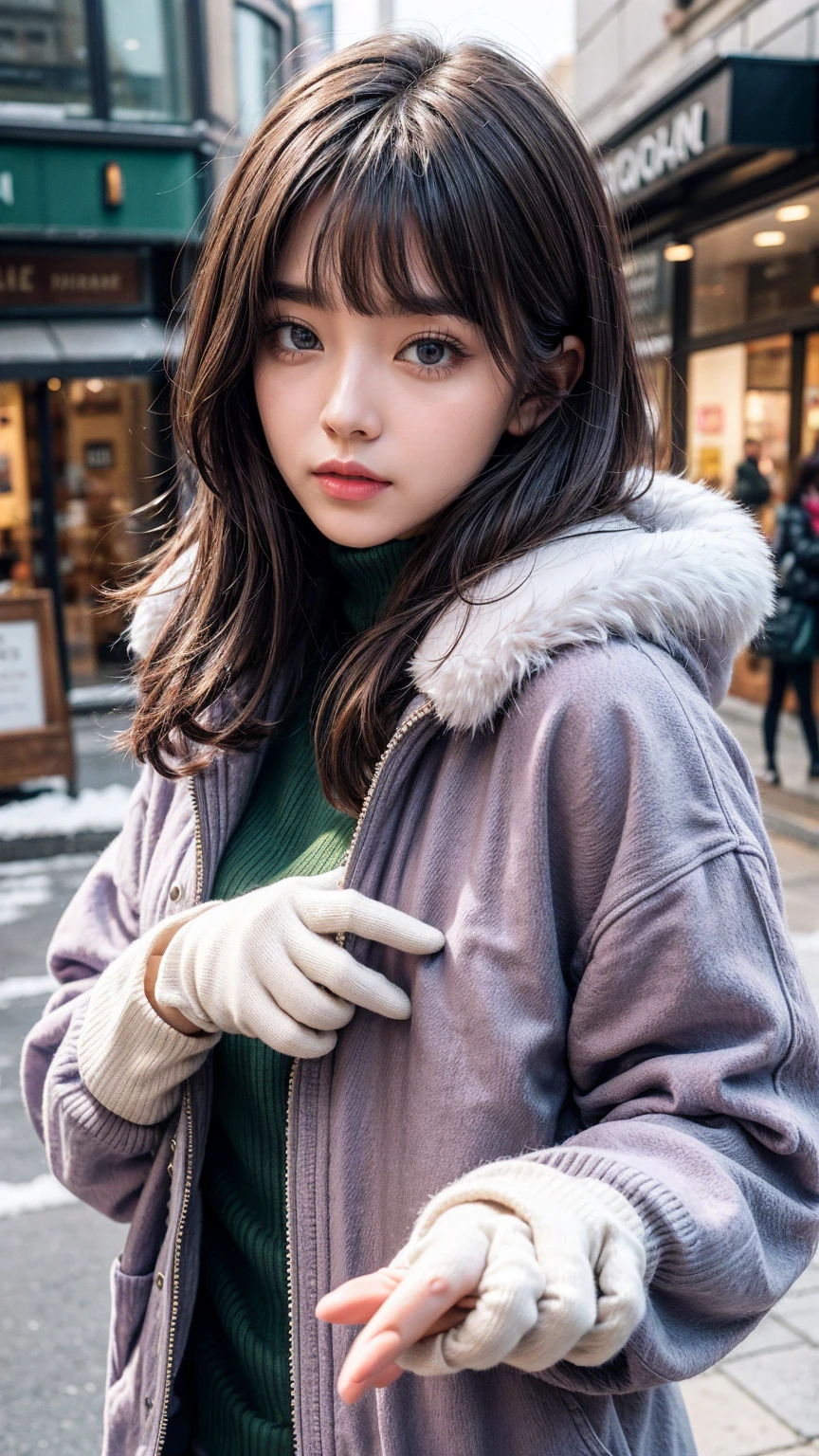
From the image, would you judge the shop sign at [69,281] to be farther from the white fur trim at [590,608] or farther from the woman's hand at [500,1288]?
the woman's hand at [500,1288]

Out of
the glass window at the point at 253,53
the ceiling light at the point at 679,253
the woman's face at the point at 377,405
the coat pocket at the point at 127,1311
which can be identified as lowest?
the coat pocket at the point at 127,1311

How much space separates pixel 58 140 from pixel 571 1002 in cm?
970

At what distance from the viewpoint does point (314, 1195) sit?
112cm

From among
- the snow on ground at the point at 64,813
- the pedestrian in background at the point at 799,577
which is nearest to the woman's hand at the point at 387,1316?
the snow on ground at the point at 64,813

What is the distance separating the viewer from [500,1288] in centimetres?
78

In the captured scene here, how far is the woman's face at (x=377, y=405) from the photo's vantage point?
1.12 metres

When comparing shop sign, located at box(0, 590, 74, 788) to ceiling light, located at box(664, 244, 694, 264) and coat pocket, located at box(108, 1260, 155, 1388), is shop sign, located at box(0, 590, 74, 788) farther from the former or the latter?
coat pocket, located at box(108, 1260, 155, 1388)

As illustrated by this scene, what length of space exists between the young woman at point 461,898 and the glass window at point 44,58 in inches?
367

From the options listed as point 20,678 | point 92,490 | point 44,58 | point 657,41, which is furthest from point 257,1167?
point 657,41

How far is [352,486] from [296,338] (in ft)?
0.52

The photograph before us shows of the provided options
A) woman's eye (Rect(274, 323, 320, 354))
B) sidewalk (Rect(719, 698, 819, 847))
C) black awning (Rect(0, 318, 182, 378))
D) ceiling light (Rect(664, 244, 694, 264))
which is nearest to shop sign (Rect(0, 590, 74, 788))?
black awning (Rect(0, 318, 182, 378))

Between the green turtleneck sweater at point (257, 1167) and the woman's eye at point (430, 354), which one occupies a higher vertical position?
the woman's eye at point (430, 354)

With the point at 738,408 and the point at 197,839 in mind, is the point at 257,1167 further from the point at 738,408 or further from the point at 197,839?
the point at 738,408

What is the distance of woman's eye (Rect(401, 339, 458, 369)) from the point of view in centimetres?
113
